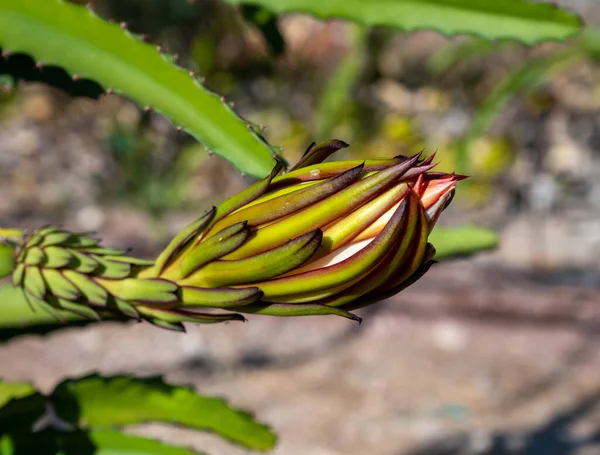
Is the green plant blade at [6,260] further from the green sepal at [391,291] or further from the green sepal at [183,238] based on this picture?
the green sepal at [391,291]

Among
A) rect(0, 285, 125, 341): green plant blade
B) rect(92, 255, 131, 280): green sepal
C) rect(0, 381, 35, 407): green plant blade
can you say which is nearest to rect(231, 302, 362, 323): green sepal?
rect(92, 255, 131, 280): green sepal

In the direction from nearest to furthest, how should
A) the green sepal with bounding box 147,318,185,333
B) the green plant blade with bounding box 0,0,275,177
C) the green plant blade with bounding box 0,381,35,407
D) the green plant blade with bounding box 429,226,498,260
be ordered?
the green sepal with bounding box 147,318,185,333, the green plant blade with bounding box 0,0,275,177, the green plant blade with bounding box 0,381,35,407, the green plant blade with bounding box 429,226,498,260

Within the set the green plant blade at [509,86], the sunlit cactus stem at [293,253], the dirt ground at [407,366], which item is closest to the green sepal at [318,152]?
the sunlit cactus stem at [293,253]

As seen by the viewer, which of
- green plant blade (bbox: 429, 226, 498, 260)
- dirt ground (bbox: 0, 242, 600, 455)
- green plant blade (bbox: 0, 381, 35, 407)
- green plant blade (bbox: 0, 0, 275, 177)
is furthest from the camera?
dirt ground (bbox: 0, 242, 600, 455)

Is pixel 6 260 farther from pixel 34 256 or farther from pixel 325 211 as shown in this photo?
pixel 325 211

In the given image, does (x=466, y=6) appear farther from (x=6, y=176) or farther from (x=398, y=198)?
(x=6, y=176)

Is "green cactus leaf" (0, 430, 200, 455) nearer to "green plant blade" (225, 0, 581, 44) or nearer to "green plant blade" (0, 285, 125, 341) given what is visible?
"green plant blade" (0, 285, 125, 341)

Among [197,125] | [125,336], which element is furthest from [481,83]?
[197,125]
